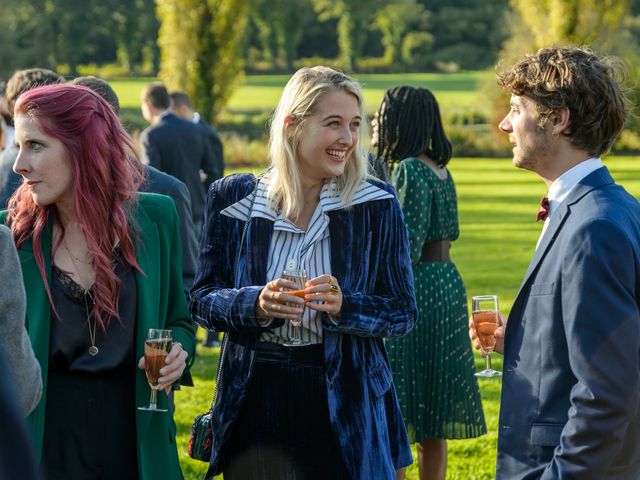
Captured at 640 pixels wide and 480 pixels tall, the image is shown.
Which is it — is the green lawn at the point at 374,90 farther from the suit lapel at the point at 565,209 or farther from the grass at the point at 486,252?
the suit lapel at the point at 565,209

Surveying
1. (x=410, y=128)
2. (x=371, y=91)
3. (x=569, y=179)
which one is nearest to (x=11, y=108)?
(x=410, y=128)

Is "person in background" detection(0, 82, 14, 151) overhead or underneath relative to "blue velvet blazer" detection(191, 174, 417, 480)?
overhead

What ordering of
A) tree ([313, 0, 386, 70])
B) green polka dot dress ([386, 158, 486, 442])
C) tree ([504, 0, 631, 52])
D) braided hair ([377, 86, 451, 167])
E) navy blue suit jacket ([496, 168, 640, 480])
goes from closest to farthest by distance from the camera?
navy blue suit jacket ([496, 168, 640, 480]), green polka dot dress ([386, 158, 486, 442]), braided hair ([377, 86, 451, 167]), tree ([504, 0, 631, 52]), tree ([313, 0, 386, 70])

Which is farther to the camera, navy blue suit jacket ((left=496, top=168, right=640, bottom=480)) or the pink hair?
the pink hair

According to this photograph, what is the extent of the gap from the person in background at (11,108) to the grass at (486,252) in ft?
8.41

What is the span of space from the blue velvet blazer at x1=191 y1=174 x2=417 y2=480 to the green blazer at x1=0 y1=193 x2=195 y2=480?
4.0 inches

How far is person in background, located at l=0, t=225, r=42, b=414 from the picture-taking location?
2824mm

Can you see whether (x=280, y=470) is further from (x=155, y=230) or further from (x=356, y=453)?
(x=155, y=230)

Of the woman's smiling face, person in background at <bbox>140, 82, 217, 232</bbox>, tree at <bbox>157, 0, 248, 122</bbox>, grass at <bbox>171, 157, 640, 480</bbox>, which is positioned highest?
tree at <bbox>157, 0, 248, 122</bbox>

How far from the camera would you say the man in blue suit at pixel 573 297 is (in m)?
2.98

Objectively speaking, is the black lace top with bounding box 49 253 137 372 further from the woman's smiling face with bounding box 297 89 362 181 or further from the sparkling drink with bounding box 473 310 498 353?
the sparkling drink with bounding box 473 310 498 353

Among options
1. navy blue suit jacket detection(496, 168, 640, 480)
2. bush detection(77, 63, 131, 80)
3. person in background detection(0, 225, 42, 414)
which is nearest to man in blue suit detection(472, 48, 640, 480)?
navy blue suit jacket detection(496, 168, 640, 480)

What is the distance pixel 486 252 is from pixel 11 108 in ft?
45.5

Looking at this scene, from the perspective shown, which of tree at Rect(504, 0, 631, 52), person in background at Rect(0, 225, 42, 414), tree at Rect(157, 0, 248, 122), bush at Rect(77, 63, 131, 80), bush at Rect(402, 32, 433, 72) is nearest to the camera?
person in background at Rect(0, 225, 42, 414)
